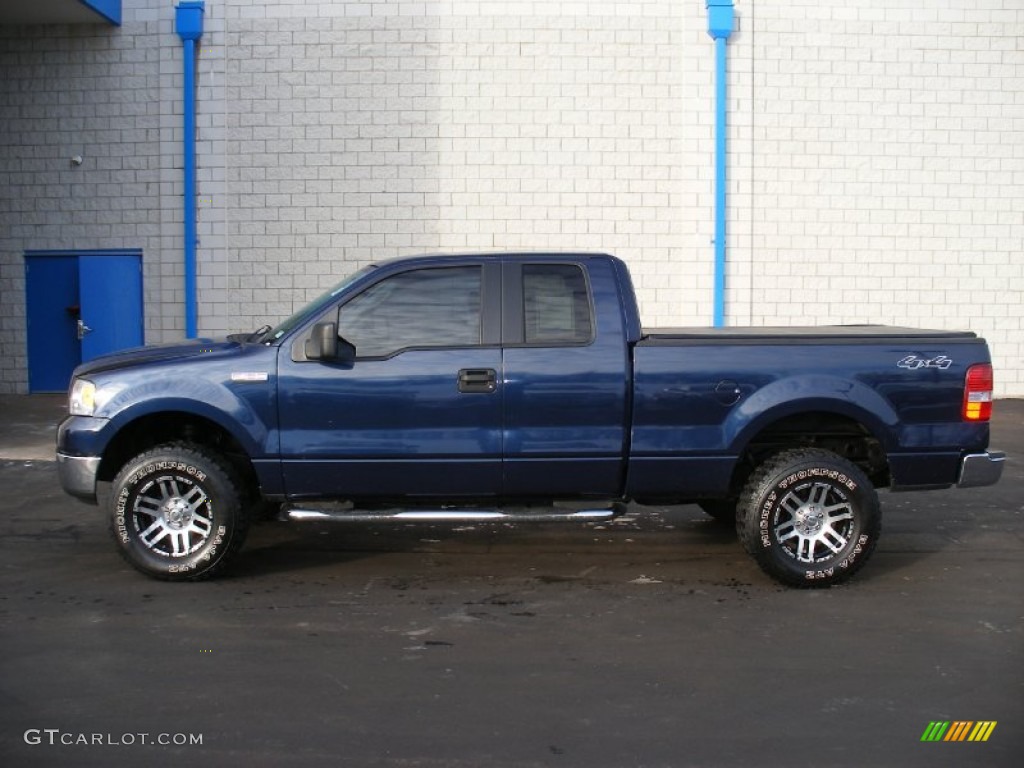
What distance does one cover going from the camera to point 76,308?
55.9 ft

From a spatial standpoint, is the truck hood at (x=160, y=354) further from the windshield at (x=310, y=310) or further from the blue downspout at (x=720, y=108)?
the blue downspout at (x=720, y=108)

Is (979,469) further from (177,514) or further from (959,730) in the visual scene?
(177,514)

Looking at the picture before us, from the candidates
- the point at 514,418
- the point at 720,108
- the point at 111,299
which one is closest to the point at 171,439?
the point at 514,418

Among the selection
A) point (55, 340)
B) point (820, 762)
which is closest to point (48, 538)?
point (820, 762)

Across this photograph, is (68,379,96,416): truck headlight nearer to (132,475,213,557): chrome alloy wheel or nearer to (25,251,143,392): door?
(132,475,213,557): chrome alloy wheel

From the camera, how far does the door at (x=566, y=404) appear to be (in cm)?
655

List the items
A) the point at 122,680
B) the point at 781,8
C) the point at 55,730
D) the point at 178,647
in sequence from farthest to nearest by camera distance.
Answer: the point at 781,8
the point at 178,647
the point at 122,680
the point at 55,730

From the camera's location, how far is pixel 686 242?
16625 mm

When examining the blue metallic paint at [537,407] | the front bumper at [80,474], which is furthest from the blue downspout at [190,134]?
the blue metallic paint at [537,407]

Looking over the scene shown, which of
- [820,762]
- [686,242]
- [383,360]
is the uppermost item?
[686,242]

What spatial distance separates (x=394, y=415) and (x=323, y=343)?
1.93ft

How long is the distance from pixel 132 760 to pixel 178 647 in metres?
1.34

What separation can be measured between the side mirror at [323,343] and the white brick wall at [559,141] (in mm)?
10191

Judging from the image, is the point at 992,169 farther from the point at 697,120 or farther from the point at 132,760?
the point at 132,760
